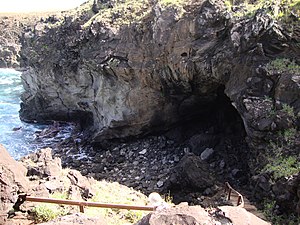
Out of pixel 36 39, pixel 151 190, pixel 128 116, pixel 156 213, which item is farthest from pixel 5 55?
pixel 156 213

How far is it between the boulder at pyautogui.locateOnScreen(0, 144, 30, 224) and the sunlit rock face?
942 cm

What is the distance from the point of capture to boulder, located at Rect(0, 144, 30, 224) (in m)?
7.15

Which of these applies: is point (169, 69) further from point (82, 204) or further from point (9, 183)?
point (82, 204)

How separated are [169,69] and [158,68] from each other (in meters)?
0.68

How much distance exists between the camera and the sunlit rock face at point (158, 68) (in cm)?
1476

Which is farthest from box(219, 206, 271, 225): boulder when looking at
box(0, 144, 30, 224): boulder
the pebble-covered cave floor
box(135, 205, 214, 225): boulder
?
the pebble-covered cave floor

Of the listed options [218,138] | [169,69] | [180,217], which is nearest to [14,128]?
[169,69]

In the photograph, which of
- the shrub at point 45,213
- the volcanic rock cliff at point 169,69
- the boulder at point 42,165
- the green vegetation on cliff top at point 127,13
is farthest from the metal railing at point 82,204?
the green vegetation on cliff top at point 127,13

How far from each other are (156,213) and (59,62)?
2270 cm

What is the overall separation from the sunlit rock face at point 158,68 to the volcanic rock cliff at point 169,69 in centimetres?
5

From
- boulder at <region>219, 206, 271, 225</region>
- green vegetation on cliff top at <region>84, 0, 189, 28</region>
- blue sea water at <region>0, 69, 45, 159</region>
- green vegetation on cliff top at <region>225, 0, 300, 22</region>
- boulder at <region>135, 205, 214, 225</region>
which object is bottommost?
blue sea water at <region>0, 69, 45, 159</region>

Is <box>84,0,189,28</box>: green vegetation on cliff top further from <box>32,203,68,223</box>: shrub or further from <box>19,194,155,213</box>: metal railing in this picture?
<box>19,194,155,213</box>: metal railing

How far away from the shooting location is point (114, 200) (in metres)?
10.9

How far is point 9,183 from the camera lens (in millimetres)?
7367
